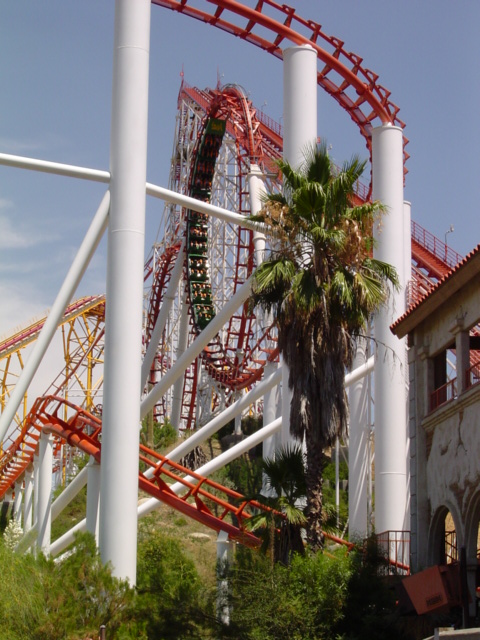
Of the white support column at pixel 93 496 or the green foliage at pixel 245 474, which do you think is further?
the green foliage at pixel 245 474

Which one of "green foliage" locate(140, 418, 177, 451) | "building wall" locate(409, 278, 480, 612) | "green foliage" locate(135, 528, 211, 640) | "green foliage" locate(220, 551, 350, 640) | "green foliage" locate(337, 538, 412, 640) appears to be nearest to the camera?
"green foliage" locate(220, 551, 350, 640)

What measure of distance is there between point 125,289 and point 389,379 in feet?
19.4

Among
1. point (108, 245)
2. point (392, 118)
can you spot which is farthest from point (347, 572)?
point (392, 118)

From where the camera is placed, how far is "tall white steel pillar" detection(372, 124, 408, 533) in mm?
18375

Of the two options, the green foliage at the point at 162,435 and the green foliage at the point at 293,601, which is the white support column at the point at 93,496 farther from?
the green foliage at the point at 162,435

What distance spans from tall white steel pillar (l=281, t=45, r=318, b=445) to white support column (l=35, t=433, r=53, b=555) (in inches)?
223

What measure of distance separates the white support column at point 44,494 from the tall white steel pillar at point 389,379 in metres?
5.52

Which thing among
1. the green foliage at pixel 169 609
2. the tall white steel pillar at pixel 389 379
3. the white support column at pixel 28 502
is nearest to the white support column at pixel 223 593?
the green foliage at pixel 169 609

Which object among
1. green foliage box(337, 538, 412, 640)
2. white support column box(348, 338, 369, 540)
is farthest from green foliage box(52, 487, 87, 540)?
green foliage box(337, 538, 412, 640)

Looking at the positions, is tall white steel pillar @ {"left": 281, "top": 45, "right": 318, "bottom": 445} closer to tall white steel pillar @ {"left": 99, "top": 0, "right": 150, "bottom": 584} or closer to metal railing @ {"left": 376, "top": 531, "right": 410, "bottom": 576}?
metal railing @ {"left": 376, "top": 531, "right": 410, "bottom": 576}

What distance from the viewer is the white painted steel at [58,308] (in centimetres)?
1492

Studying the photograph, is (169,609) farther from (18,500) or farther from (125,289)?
(18,500)

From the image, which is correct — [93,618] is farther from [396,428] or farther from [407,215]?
[407,215]

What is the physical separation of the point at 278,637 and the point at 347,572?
43.8 inches
